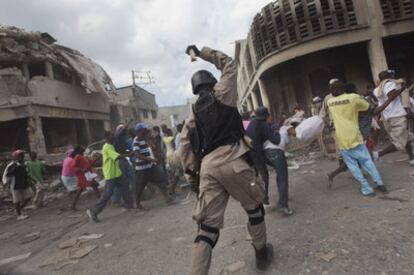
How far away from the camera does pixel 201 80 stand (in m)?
2.86

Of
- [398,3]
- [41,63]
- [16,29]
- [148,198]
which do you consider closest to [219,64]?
[148,198]

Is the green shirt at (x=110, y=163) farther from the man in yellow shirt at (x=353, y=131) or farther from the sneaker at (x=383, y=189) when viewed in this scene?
the sneaker at (x=383, y=189)

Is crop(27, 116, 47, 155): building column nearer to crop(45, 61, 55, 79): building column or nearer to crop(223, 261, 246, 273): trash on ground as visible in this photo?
crop(45, 61, 55, 79): building column

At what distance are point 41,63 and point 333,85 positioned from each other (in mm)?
Result: 16368

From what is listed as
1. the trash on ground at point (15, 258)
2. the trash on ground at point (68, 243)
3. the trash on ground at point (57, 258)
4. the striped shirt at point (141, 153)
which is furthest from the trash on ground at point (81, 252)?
the striped shirt at point (141, 153)

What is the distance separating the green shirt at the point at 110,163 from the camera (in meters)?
6.03

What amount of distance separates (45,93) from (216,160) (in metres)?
15.4

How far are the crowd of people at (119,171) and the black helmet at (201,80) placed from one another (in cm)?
348

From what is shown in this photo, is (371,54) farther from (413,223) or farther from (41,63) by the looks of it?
(41,63)

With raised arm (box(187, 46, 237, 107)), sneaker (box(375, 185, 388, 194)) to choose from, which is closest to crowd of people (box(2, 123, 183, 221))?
raised arm (box(187, 46, 237, 107))

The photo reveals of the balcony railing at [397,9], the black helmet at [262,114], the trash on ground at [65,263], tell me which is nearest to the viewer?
the trash on ground at [65,263]

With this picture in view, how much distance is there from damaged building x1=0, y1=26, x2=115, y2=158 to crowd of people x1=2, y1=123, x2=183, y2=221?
20.1ft

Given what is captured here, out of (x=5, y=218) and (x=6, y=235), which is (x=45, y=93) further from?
Result: (x=6, y=235)

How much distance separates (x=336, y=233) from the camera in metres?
3.31
